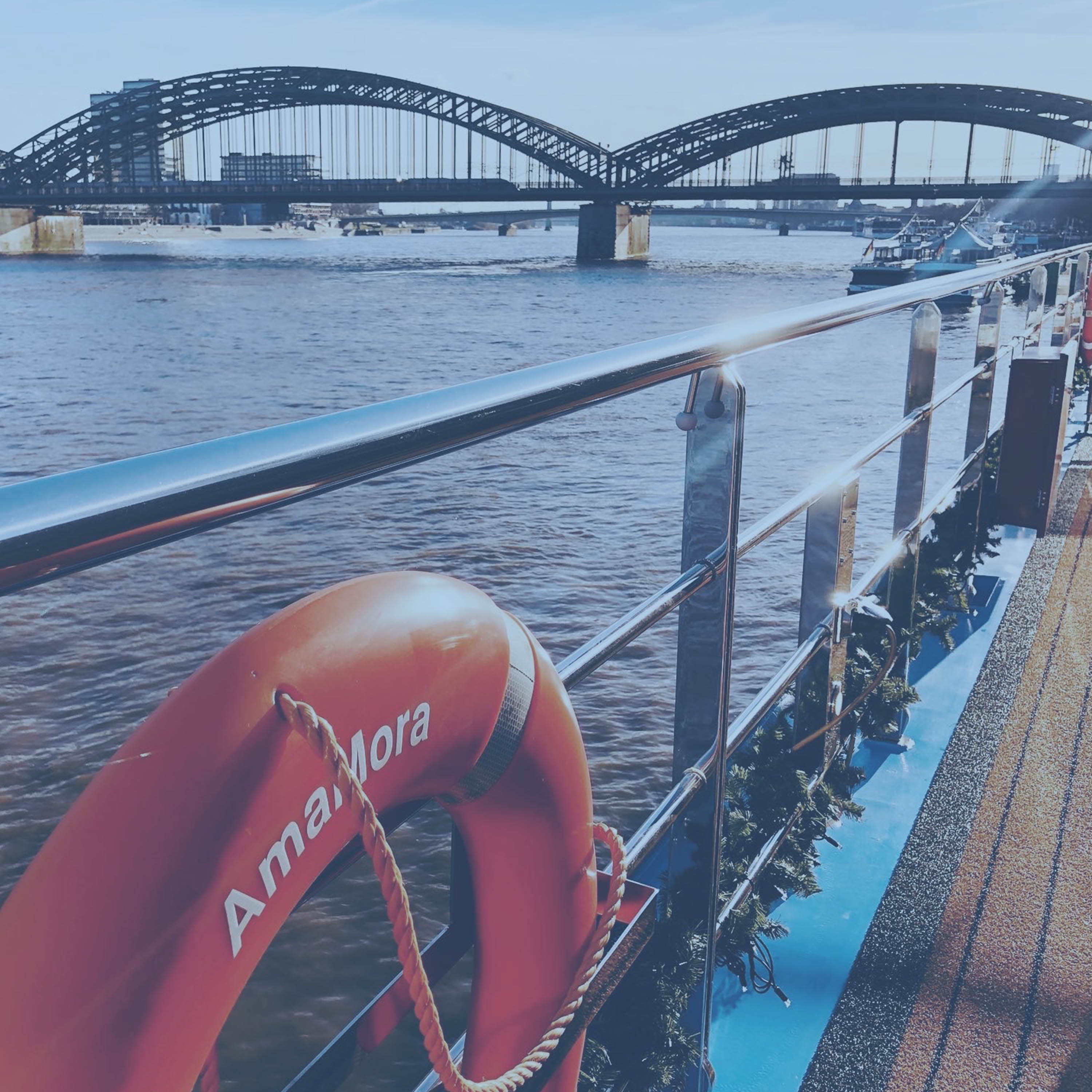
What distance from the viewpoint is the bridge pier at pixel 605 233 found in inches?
2475

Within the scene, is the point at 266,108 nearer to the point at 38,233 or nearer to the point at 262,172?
the point at 38,233

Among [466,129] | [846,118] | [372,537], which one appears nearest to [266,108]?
[466,129]

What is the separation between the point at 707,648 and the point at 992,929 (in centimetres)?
77

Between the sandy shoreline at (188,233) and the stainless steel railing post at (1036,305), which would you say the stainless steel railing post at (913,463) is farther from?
the sandy shoreline at (188,233)

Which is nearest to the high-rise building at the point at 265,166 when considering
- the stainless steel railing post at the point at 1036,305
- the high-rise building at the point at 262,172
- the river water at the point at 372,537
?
the high-rise building at the point at 262,172

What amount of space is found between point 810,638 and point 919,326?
2.93 feet

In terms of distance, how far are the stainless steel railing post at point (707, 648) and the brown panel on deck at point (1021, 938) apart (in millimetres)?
325

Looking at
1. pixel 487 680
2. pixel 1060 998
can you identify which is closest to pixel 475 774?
pixel 487 680

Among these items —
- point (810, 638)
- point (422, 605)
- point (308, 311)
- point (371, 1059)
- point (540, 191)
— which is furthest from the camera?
point (540, 191)

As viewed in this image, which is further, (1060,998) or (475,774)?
(1060,998)

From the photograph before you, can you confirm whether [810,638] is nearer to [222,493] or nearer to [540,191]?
[222,493]

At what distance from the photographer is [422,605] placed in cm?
81

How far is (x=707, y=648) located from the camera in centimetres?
147

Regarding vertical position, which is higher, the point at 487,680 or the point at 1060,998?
the point at 487,680
